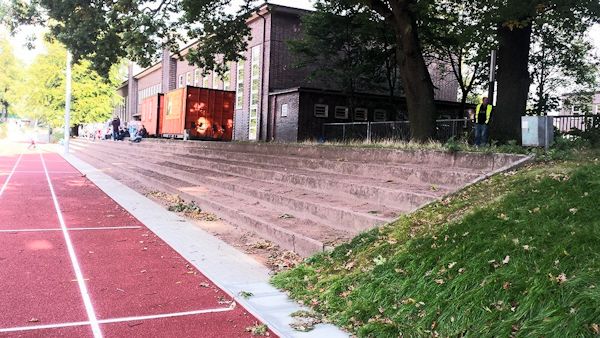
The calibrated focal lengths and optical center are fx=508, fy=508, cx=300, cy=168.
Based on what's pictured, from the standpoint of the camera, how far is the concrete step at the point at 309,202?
24.1 feet

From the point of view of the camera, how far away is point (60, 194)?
1512 cm

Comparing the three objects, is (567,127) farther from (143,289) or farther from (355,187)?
(143,289)

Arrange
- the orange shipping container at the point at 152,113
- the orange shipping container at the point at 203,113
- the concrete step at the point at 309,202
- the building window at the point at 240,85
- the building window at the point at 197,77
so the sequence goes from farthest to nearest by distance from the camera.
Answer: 1. the building window at the point at 197,77
2. the building window at the point at 240,85
3. the orange shipping container at the point at 152,113
4. the orange shipping container at the point at 203,113
5. the concrete step at the point at 309,202

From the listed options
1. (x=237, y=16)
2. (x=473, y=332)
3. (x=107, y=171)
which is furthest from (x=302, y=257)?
(x=107, y=171)

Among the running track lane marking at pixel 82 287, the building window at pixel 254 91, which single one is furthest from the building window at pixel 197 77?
the running track lane marking at pixel 82 287

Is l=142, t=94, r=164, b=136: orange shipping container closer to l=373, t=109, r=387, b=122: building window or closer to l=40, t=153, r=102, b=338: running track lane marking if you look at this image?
l=373, t=109, r=387, b=122: building window

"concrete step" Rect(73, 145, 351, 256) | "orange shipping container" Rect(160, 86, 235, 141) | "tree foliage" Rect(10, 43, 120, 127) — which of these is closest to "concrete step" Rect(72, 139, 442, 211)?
"concrete step" Rect(73, 145, 351, 256)

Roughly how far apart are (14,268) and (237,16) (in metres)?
14.4

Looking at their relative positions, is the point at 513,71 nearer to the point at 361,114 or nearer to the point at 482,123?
the point at 482,123

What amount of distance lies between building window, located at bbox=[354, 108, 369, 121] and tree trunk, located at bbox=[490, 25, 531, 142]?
45.3 ft

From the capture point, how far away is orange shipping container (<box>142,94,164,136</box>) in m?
31.9

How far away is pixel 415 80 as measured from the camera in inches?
532

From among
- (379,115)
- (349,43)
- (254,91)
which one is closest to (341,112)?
(379,115)

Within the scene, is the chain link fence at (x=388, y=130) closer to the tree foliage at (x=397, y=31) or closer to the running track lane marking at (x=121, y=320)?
the tree foliage at (x=397, y=31)
